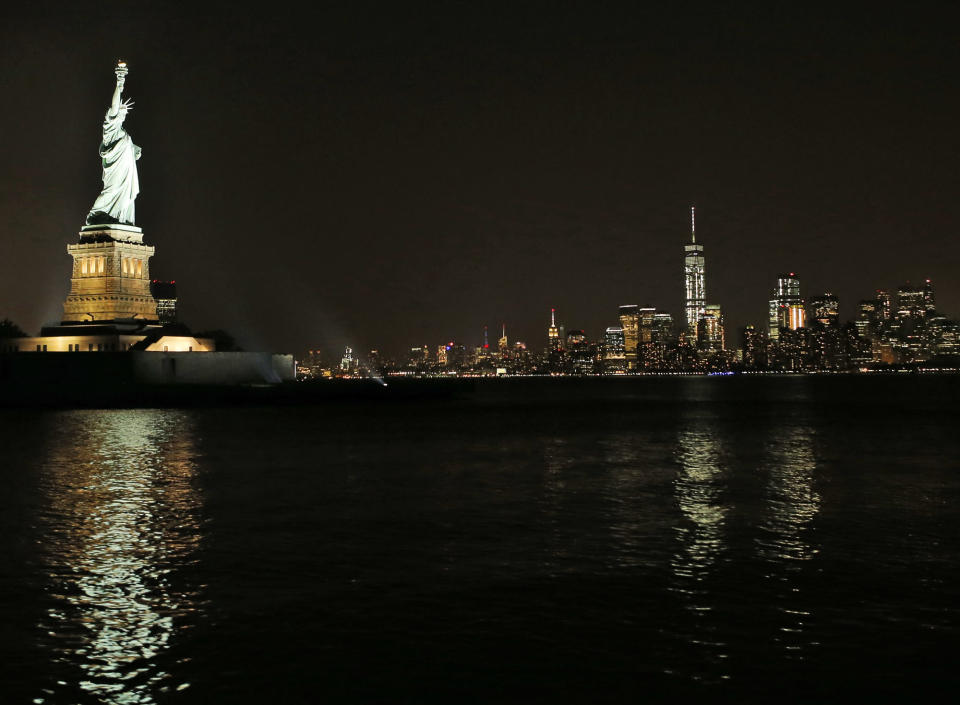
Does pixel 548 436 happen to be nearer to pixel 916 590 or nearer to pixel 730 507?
pixel 730 507

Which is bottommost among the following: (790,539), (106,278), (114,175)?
(790,539)

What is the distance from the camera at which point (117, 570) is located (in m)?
15.0

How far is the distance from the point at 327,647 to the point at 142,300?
68360mm

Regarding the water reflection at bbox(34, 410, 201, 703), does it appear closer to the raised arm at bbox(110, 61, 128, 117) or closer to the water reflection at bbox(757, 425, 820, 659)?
the water reflection at bbox(757, 425, 820, 659)

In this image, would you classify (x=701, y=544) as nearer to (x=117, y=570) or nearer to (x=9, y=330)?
(x=117, y=570)

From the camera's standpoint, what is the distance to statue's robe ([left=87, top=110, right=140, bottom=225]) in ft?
242

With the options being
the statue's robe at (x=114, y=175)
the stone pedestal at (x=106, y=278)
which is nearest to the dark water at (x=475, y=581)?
the stone pedestal at (x=106, y=278)

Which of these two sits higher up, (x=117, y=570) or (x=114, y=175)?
(x=114, y=175)

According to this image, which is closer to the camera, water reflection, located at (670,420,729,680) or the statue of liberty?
water reflection, located at (670,420,729,680)

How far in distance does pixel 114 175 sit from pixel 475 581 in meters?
68.9

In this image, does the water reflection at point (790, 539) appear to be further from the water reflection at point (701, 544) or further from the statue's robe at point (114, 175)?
the statue's robe at point (114, 175)

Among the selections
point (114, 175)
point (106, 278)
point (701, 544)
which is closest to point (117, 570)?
point (701, 544)

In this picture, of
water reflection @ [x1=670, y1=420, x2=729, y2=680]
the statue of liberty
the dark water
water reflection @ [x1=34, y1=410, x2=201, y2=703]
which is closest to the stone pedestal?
the statue of liberty

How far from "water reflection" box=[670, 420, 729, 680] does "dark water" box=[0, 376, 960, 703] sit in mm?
68
